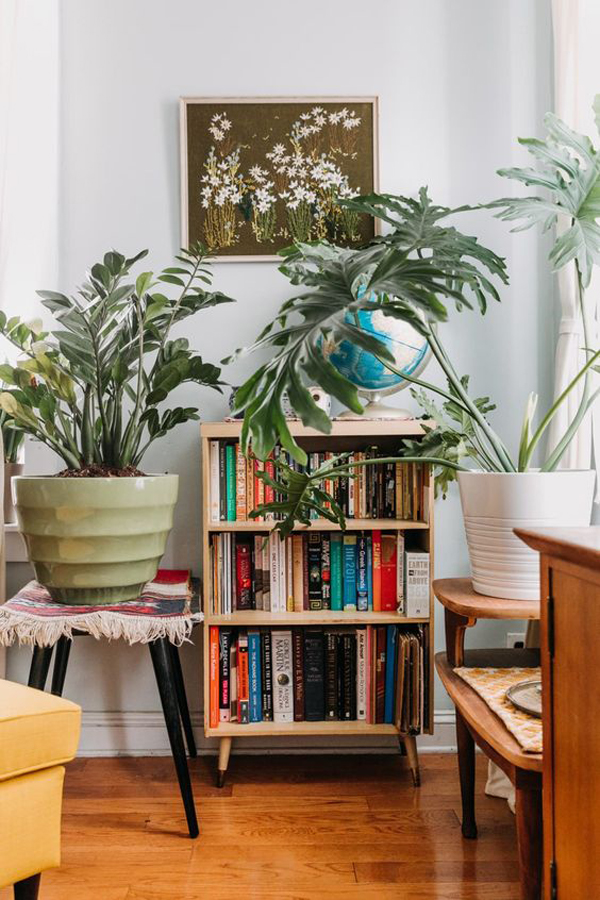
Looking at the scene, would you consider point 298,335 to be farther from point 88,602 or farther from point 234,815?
point 234,815

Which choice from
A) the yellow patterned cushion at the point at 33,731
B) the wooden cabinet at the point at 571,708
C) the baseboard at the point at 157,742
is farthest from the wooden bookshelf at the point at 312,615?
the wooden cabinet at the point at 571,708

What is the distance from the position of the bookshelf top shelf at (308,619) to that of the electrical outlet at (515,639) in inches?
15.4

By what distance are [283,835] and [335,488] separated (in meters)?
0.87

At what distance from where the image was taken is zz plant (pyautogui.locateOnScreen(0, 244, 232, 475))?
5.68ft

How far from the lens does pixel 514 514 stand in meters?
1.58

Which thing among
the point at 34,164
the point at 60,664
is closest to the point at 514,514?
the point at 60,664

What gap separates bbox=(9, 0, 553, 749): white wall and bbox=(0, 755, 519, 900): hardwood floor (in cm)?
A: 25

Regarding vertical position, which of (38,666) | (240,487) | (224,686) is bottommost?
(224,686)

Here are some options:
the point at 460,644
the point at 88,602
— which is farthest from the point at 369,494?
the point at 88,602

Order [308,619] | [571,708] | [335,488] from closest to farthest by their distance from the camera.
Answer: [571,708] < [308,619] < [335,488]

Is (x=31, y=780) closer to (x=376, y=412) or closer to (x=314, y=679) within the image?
(x=314, y=679)

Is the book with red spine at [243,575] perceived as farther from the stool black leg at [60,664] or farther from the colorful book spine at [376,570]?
the stool black leg at [60,664]

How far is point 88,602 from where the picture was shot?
1.78m

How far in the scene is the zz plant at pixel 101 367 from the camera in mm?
1730
